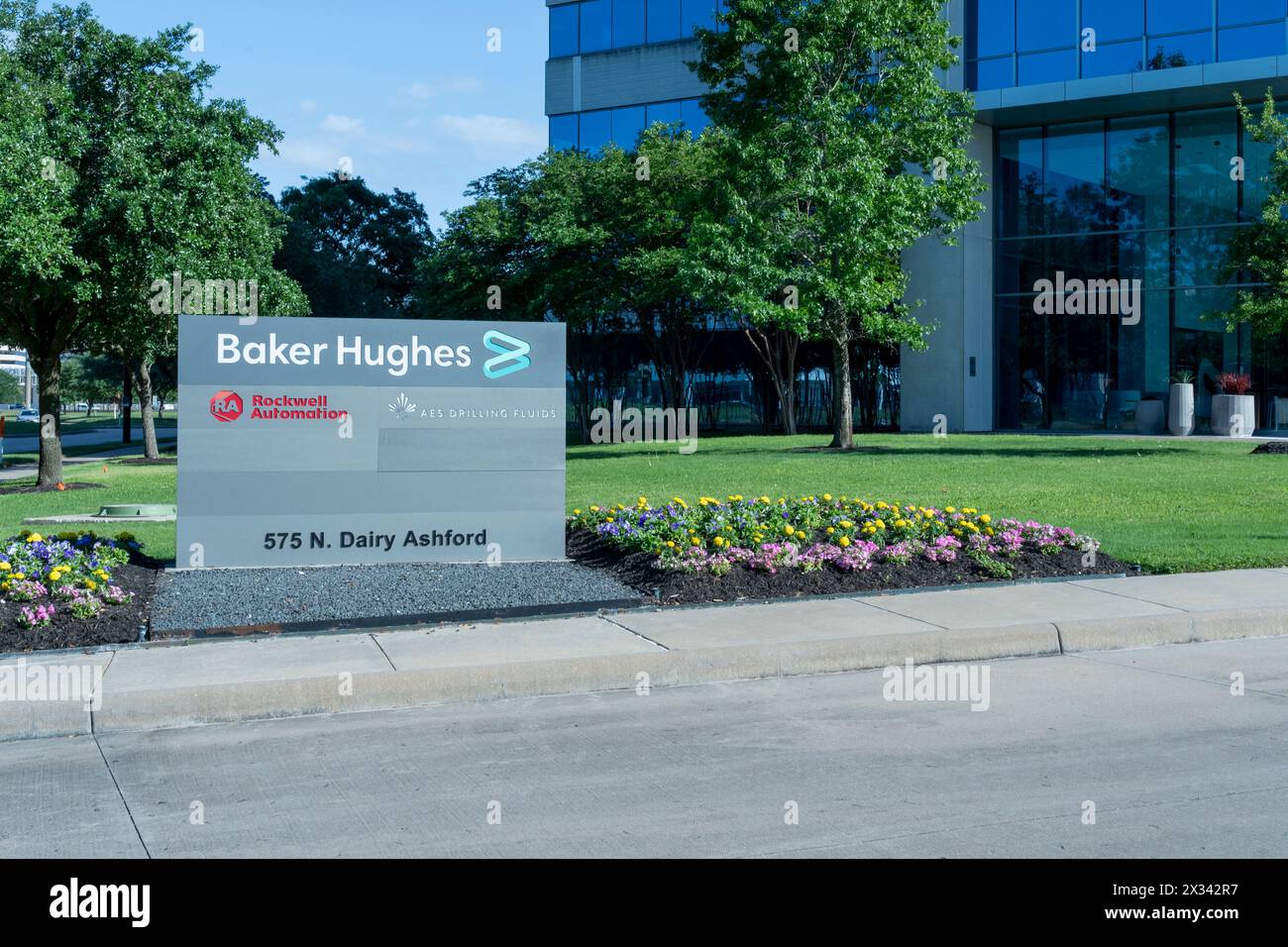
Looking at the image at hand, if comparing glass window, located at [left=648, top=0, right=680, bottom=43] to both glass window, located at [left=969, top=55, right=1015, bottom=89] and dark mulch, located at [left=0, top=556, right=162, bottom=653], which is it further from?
dark mulch, located at [left=0, top=556, right=162, bottom=653]

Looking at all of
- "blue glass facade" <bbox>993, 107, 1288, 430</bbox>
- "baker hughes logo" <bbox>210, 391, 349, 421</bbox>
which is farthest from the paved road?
"blue glass facade" <bbox>993, 107, 1288, 430</bbox>

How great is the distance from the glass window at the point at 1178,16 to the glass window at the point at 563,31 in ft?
68.0

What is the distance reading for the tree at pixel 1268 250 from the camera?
23.4 m

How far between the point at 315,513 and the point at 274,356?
1.40 metres

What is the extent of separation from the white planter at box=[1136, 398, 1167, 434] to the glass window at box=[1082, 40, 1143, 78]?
8.39 metres

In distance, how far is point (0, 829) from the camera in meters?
5.29

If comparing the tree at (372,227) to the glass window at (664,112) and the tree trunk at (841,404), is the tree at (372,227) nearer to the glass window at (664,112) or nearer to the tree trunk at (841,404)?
the glass window at (664,112)

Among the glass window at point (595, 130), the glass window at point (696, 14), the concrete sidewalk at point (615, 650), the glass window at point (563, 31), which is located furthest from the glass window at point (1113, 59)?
the concrete sidewalk at point (615, 650)

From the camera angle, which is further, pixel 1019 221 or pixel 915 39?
pixel 1019 221

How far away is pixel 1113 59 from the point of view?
32.6m

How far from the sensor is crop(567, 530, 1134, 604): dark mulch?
10.4 meters

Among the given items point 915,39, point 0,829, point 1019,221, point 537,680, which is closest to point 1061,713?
point 537,680

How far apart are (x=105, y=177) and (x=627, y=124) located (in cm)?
2618
